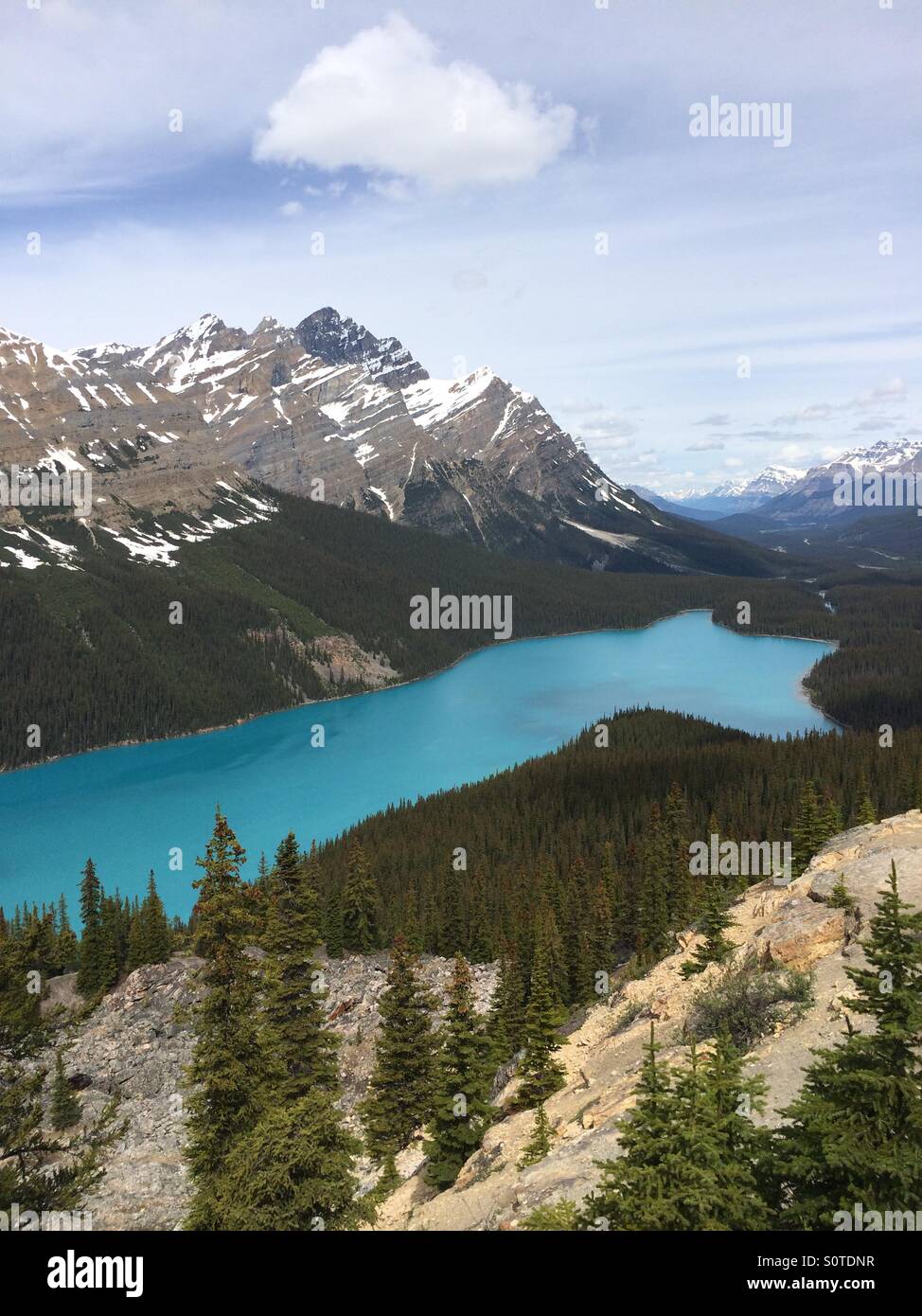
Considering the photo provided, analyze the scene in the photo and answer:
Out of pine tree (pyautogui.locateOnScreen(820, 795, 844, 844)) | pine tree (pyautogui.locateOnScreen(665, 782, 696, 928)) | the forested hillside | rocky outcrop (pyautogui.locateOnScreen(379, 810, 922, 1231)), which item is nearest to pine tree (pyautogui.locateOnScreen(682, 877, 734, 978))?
rocky outcrop (pyautogui.locateOnScreen(379, 810, 922, 1231))

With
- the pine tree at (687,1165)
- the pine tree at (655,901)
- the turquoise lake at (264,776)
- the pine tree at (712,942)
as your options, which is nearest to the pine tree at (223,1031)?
the pine tree at (687,1165)

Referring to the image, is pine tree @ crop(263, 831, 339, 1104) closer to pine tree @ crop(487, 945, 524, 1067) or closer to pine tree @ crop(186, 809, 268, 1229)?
pine tree @ crop(186, 809, 268, 1229)

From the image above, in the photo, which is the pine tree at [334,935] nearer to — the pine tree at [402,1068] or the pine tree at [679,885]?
the pine tree at [402,1068]

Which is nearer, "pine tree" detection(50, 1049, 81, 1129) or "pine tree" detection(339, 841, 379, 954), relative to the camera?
"pine tree" detection(50, 1049, 81, 1129)

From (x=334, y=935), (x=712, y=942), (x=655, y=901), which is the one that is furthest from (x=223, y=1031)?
(x=655, y=901)

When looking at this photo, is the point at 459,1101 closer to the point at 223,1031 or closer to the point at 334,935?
the point at 223,1031
